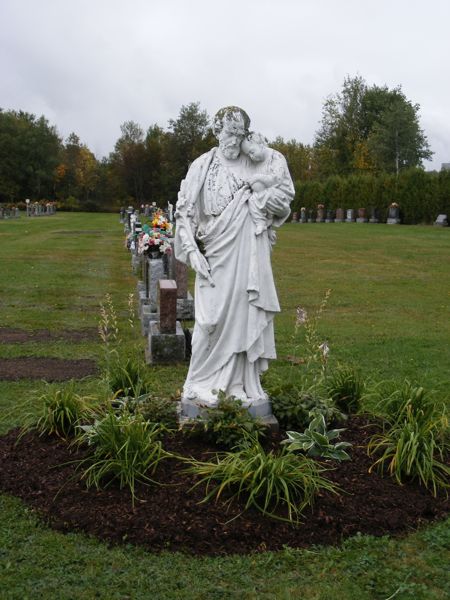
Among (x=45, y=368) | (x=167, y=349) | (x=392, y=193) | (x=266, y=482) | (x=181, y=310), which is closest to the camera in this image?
(x=266, y=482)

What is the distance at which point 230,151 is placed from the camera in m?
5.93

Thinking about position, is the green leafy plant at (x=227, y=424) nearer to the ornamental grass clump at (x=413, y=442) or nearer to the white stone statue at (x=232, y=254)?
the white stone statue at (x=232, y=254)

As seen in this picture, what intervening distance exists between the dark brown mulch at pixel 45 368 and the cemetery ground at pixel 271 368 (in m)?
0.04

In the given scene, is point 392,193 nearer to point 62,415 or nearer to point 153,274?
point 153,274

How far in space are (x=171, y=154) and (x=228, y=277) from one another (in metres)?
64.8

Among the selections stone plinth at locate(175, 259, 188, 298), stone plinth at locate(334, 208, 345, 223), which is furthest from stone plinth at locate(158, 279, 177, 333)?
stone plinth at locate(334, 208, 345, 223)

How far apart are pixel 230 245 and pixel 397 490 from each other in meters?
2.38

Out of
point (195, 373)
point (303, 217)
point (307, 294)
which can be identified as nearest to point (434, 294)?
point (307, 294)

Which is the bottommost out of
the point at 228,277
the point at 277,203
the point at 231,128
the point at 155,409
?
the point at 155,409

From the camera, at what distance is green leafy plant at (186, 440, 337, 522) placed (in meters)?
4.77

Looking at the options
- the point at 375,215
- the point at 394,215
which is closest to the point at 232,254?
the point at 394,215

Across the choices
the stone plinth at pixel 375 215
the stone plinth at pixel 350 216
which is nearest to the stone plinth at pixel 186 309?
the stone plinth at pixel 375 215

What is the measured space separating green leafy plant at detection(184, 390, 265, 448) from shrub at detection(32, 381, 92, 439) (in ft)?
3.53

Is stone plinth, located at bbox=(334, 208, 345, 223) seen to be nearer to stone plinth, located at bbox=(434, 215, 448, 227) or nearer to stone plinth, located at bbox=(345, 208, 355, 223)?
stone plinth, located at bbox=(345, 208, 355, 223)
